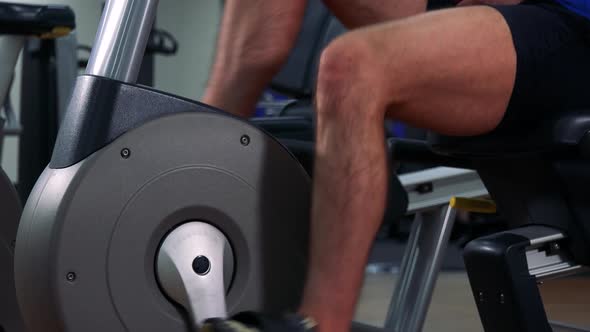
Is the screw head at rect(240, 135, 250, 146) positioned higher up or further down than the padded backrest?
further down

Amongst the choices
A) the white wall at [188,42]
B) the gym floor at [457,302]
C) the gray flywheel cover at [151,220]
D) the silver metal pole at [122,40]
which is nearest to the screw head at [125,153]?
the gray flywheel cover at [151,220]

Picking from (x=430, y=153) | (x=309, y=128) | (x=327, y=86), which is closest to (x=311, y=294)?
(x=327, y=86)

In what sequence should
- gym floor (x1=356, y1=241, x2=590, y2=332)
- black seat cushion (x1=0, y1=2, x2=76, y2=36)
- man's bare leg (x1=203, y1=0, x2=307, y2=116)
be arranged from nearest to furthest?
1. man's bare leg (x1=203, y1=0, x2=307, y2=116)
2. black seat cushion (x1=0, y1=2, x2=76, y2=36)
3. gym floor (x1=356, y1=241, x2=590, y2=332)

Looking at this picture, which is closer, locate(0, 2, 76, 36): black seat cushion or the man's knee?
the man's knee

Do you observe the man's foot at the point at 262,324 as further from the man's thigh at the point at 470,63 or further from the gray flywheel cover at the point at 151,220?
the man's thigh at the point at 470,63

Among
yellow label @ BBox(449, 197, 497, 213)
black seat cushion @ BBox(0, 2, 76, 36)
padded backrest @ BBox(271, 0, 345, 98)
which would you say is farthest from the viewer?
padded backrest @ BBox(271, 0, 345, 98)

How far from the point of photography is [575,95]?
124 cm

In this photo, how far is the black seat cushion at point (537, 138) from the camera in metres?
1.21

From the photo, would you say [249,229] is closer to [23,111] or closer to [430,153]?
[430,153]

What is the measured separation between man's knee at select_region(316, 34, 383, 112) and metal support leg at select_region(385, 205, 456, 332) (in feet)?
2.58

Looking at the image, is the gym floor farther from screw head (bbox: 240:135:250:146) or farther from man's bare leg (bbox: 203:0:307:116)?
screw head (bbox: 240:135:250:146)

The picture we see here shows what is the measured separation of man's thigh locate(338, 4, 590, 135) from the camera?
3.72 ft

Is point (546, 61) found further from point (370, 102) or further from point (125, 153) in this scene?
point (125, 153)

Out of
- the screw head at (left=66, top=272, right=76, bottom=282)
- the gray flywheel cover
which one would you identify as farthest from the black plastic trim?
the screw head at (left=66, top=272, right=76, bottom=282)
